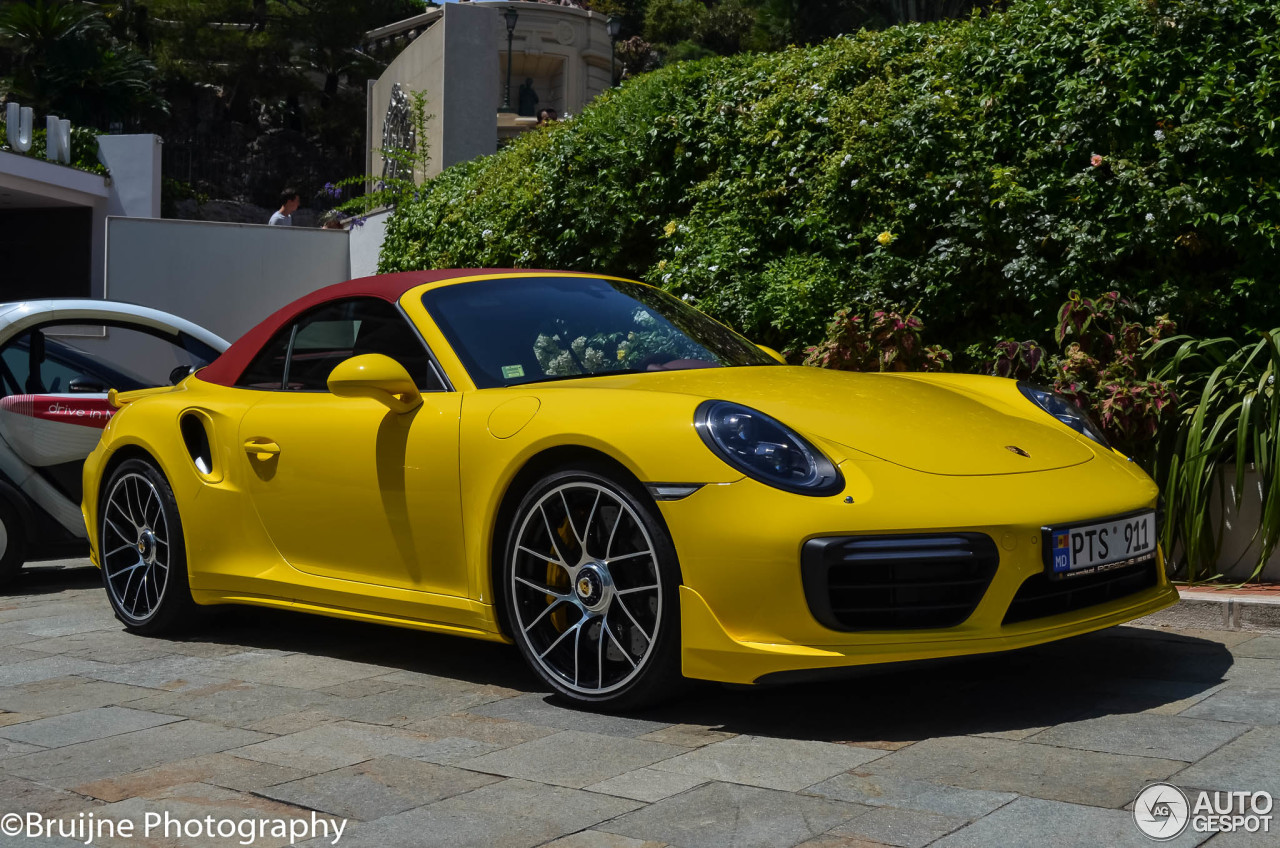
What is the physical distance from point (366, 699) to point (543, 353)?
1218 mm

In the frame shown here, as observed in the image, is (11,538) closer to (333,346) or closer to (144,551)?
(144,551)

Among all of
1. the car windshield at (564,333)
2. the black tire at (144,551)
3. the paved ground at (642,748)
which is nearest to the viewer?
the paved ground at (642,748)

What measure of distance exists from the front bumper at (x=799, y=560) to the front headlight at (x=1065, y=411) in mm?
902

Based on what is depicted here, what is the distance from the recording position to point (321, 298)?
16.5 ft

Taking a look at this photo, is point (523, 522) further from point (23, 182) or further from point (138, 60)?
point (138, 60)

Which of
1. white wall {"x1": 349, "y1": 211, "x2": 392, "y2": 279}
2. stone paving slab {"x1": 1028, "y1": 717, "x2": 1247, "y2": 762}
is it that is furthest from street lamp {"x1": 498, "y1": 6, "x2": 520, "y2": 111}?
stone paving slab {"x1": 1028, "y1": 717, "x2": 1247, "y2": 762}

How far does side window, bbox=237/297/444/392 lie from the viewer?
453cm

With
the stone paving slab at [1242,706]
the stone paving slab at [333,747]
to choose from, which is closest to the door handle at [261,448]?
the stone paving slab at [333,747]

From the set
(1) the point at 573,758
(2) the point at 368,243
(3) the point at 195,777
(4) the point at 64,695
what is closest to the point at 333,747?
(3) the point at 195,777

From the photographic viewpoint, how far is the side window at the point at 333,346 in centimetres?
453

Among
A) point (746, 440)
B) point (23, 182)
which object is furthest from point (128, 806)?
point (23, 182)

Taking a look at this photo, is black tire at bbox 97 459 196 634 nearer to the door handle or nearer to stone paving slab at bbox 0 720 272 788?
the door handle

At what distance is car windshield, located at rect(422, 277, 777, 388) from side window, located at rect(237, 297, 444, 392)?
14 cm

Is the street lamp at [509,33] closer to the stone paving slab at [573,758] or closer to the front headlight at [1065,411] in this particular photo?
the front headlight at [1065,411]
